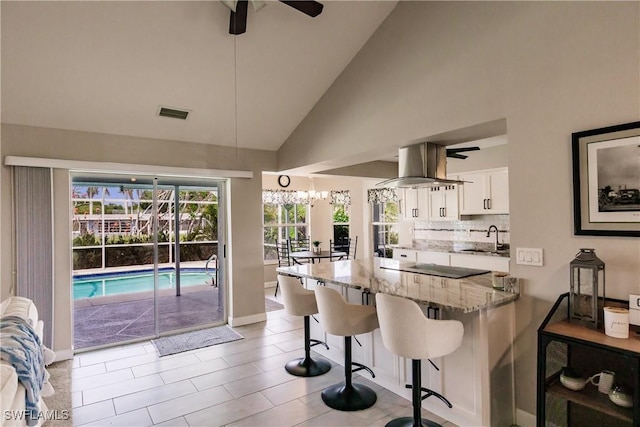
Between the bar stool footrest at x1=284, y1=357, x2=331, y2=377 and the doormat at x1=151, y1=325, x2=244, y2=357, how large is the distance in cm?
117

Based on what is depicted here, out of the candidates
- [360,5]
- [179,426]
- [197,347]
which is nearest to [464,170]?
[360,5]

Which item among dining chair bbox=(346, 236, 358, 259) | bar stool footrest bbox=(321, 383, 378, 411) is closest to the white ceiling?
bar stool footrest bbox=(321, 383, 378, 411)

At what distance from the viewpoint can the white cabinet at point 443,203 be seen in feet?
18.7

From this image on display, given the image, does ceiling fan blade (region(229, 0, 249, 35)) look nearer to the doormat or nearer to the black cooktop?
the black cooktop

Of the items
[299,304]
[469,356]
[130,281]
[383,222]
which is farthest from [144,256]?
[383,222]

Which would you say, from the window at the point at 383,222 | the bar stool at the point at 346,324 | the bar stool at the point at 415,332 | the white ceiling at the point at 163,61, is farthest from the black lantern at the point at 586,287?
the window at the point at 383,222

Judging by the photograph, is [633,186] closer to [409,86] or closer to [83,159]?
[409,86]

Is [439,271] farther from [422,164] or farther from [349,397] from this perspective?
[349,397]

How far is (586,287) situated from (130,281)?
512 cm

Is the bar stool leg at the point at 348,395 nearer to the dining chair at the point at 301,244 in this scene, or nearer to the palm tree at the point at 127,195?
the palm tree at the point at 127,195

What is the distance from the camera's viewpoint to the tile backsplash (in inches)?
214

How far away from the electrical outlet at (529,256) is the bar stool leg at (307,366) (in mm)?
1960

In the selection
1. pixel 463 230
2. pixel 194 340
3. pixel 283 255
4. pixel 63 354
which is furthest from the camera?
pixel 283 255

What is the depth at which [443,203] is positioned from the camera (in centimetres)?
586
